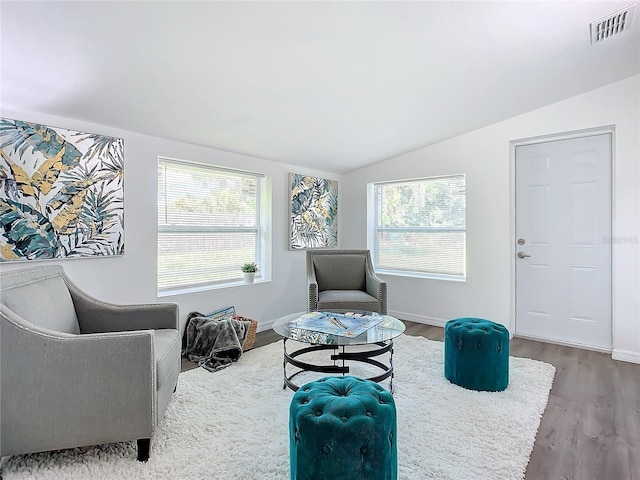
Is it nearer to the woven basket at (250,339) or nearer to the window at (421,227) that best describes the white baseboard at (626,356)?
the window at (421,227)

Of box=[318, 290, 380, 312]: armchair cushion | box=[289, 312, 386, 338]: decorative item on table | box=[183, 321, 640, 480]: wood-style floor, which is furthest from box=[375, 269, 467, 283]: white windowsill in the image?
box=[289, 312, 386, 338]: decorative item on table

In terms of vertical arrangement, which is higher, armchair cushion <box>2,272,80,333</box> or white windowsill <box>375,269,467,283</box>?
armchair cushion <box>2,272,80,333</box>

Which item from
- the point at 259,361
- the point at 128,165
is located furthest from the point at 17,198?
the point at 259,361

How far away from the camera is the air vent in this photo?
92.4 inches

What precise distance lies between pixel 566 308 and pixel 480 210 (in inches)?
50.7

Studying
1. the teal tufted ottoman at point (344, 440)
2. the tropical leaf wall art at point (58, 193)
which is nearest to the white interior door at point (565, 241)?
the teal tufted ottoman at point (344, 440)

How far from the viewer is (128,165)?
309 centimetres

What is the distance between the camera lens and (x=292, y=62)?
2.43 metres

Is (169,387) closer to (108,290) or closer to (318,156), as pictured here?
(108,290)

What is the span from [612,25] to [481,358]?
236 centimetres

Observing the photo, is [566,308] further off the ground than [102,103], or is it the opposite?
[102,103]

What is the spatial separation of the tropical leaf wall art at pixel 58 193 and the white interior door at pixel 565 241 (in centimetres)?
392

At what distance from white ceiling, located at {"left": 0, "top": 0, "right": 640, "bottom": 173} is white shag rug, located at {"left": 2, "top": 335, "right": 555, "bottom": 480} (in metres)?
2.06

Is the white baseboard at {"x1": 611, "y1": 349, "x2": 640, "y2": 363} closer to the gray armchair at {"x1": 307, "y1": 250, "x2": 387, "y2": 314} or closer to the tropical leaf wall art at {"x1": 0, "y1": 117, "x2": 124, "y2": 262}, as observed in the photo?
the gray armchair at {"x1": 307, "y1": 250, "x2": 387, "y2": 314}
